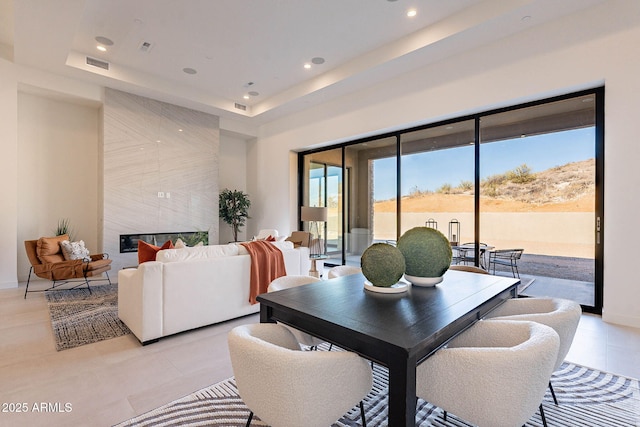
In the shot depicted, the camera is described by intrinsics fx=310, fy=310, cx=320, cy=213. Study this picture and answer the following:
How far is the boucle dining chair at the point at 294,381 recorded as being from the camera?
1107 mm

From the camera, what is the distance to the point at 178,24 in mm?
4086

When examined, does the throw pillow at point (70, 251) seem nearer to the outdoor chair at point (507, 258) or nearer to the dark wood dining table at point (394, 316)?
the dark wood dining table at point (394, 316)

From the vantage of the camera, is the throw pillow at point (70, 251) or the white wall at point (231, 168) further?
the white wall at point (231, 168)

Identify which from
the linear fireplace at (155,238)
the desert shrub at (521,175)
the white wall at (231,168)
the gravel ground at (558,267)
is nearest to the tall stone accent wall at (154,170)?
the linear fireplace at (155,238)

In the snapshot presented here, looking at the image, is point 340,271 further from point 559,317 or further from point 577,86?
point 577,86

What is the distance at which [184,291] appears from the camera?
9.73 feet

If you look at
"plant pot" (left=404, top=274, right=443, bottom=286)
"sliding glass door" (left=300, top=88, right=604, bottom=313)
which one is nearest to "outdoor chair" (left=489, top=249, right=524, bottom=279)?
"sliding glass door" (left=300, top=88, right=604, bottom=313)

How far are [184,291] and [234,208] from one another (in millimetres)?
4664

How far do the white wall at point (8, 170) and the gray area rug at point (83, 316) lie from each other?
1.08m

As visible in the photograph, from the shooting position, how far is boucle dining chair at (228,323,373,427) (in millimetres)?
1107

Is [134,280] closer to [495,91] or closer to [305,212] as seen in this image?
[305,212]

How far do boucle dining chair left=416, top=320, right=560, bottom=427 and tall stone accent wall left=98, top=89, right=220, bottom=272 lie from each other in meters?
6.09

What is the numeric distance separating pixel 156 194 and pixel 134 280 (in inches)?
149

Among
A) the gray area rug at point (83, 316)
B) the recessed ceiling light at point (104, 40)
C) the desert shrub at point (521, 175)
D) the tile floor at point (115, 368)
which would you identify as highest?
the recessed ceiling light at point (104, 40)
